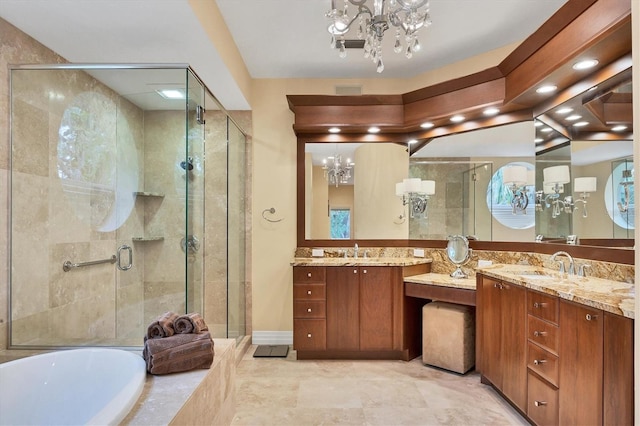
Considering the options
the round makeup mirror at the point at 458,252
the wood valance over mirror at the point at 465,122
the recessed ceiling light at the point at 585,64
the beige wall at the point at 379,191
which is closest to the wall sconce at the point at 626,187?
the wood valance over mirror at the point at 465,122

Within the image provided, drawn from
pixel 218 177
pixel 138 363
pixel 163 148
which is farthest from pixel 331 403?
pixel 163 148

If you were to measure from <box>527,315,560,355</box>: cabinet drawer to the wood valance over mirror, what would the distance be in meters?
0.70

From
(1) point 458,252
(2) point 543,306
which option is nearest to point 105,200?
(1) point 458,252

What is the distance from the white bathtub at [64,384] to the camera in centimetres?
157

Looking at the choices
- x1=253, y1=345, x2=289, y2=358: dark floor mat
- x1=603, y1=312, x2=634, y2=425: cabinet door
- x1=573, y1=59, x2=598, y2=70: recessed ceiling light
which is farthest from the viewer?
x1=253, y1=345, x2=289, y2=358: dark floor mat

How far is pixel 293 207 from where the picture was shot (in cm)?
373

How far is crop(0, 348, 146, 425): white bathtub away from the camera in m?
1.57

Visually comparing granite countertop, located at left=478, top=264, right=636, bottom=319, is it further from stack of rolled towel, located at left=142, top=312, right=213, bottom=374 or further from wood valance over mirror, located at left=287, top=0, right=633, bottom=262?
stack of rolled towel, located at left=142, top=312, right=213, bottom=374

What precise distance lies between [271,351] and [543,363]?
2.33 metres

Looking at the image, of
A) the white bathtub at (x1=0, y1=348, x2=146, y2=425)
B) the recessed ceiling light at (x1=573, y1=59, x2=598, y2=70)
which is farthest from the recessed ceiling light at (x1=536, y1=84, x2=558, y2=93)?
the white bathtub at (x1=0, y1=348, x2=146, y2=425)

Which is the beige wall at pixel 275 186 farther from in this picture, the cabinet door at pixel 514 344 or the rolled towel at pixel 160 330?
the cabinet door at pixel 514 344

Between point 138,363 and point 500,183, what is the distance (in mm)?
3047

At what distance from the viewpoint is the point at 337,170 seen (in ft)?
12.1

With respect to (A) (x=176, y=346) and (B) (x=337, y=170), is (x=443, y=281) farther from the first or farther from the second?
(A) (x=176, y=346)
